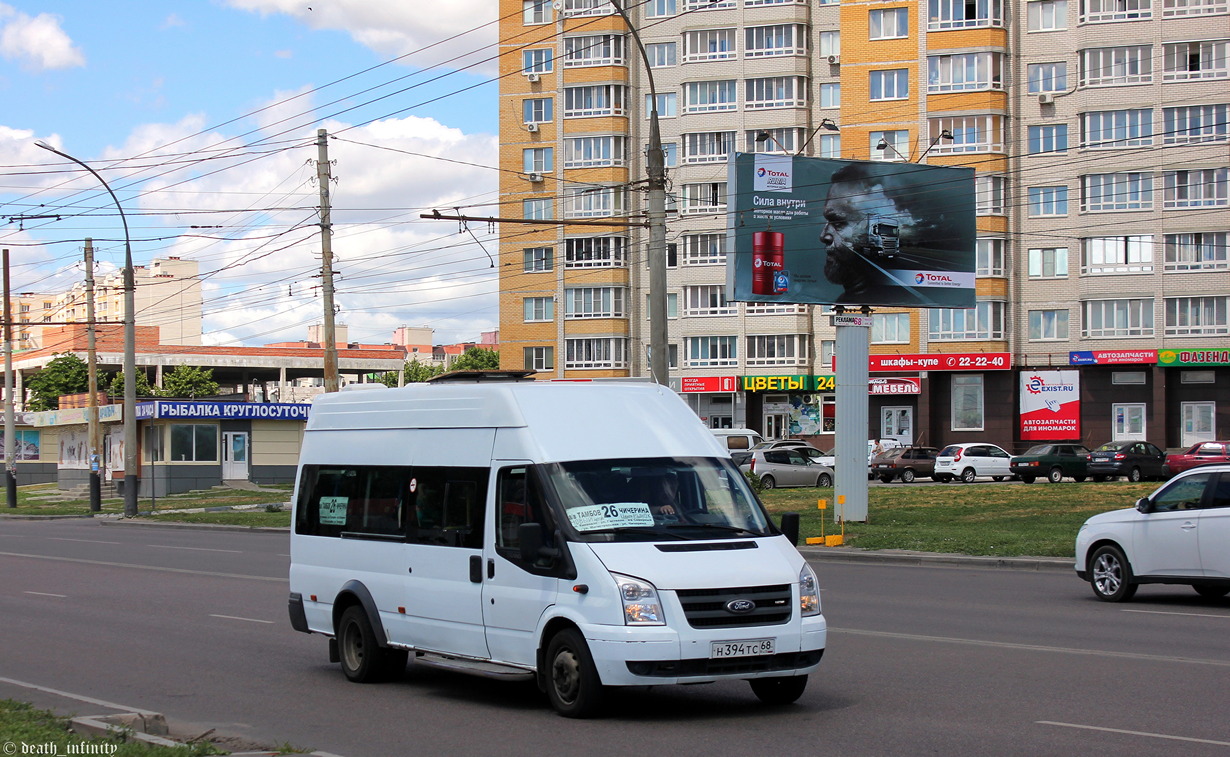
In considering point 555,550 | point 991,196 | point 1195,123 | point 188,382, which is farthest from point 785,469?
point 188,382

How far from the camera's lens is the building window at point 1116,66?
65.5 m

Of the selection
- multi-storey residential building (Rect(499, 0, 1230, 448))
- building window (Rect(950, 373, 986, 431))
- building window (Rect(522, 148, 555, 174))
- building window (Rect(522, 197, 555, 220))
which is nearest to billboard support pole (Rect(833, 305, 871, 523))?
multi-storey residential building (Rect(499, 0, 1230, 448))

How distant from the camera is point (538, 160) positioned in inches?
3100

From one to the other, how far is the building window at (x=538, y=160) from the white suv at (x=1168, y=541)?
63.4 m

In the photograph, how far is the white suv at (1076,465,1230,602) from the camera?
16.0 m

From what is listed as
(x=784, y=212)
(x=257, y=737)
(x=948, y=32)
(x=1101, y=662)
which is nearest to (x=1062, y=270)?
(x=948, y=32)

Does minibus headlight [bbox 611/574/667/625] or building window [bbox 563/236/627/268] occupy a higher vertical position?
building window [bbox 563/236/627/268]

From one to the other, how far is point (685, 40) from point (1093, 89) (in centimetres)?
2138

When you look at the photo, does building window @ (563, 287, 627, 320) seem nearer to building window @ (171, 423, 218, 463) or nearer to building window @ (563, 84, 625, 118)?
building window @ (563, 84, 625, 118)

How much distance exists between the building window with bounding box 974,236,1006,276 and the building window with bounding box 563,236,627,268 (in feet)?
64.2

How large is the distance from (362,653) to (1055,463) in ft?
146

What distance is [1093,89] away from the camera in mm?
66188

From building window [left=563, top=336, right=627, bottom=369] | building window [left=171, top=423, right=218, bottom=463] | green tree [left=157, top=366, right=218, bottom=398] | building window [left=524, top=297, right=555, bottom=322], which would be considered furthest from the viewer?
green tree [left=157, top=366, right=218, bottom=398]

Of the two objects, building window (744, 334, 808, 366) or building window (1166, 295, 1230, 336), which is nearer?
building window (1166, 295, 1230, 336)
